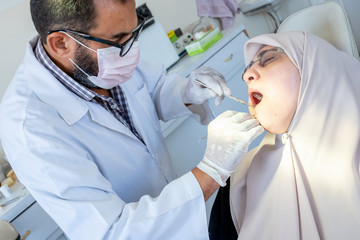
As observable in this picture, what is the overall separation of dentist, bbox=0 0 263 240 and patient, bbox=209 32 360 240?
0.12 metres

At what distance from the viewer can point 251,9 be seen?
130 inches

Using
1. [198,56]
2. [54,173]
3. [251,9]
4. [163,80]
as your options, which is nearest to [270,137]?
[163,80]

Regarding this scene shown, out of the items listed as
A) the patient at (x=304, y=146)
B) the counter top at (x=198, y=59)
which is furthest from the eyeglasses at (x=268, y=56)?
the counter top at (x=198, y=59)

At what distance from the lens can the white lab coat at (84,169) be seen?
0.90 metres

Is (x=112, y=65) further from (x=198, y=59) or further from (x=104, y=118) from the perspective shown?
(x=198, y=59)

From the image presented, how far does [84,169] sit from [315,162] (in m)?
0.68

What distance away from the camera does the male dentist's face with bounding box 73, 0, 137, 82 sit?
3.15 ft

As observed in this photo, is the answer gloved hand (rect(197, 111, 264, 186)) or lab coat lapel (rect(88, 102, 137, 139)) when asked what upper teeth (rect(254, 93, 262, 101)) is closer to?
gloved hand (rect(197, 111, 264, 186))

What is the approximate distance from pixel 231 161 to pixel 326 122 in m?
0.30

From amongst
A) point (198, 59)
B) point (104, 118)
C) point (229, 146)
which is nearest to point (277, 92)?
point (229, 146)

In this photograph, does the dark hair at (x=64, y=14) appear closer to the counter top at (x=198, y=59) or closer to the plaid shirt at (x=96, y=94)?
the plaid shirt at (x=96, y=94)

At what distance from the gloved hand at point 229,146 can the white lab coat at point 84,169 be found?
0.07 metres

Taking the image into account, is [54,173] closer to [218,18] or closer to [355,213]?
[355,213]

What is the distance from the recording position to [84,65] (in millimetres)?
1080
